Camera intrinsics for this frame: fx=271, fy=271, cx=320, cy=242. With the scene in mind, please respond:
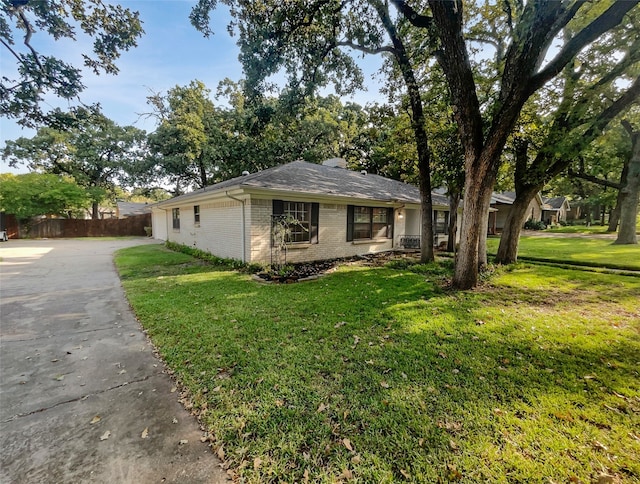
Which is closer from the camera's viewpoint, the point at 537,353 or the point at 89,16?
the point at 537,353

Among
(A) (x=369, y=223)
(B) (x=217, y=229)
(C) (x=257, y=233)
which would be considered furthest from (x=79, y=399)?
(A) (x=369, y=223)

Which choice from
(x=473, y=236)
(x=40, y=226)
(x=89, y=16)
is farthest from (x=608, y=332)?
(x=40, y=226)

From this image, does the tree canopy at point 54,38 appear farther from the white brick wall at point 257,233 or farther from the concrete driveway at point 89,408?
the concrete driveway at point 89,408

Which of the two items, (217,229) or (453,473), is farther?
(217,229)

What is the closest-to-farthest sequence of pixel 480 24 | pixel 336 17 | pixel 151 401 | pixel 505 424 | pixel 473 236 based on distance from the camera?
pixel 505 424, pixel 151 401, pixel 473 236, pixel 336 17, pixel 480 24

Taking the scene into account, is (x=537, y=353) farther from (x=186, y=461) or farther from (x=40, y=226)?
(x=40, y=226)

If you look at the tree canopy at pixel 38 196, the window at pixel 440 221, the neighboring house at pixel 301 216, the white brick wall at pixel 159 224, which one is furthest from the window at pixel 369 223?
the tree canopy at pixel 38 196

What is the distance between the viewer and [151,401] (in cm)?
282

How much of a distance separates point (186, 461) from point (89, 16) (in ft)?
32.8

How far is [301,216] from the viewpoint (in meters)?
10.2

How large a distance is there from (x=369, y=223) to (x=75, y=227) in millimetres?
26981

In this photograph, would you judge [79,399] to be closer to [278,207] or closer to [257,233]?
[257,233]

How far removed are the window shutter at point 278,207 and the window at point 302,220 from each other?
46mm

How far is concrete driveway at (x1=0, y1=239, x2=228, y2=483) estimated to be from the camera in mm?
2055
